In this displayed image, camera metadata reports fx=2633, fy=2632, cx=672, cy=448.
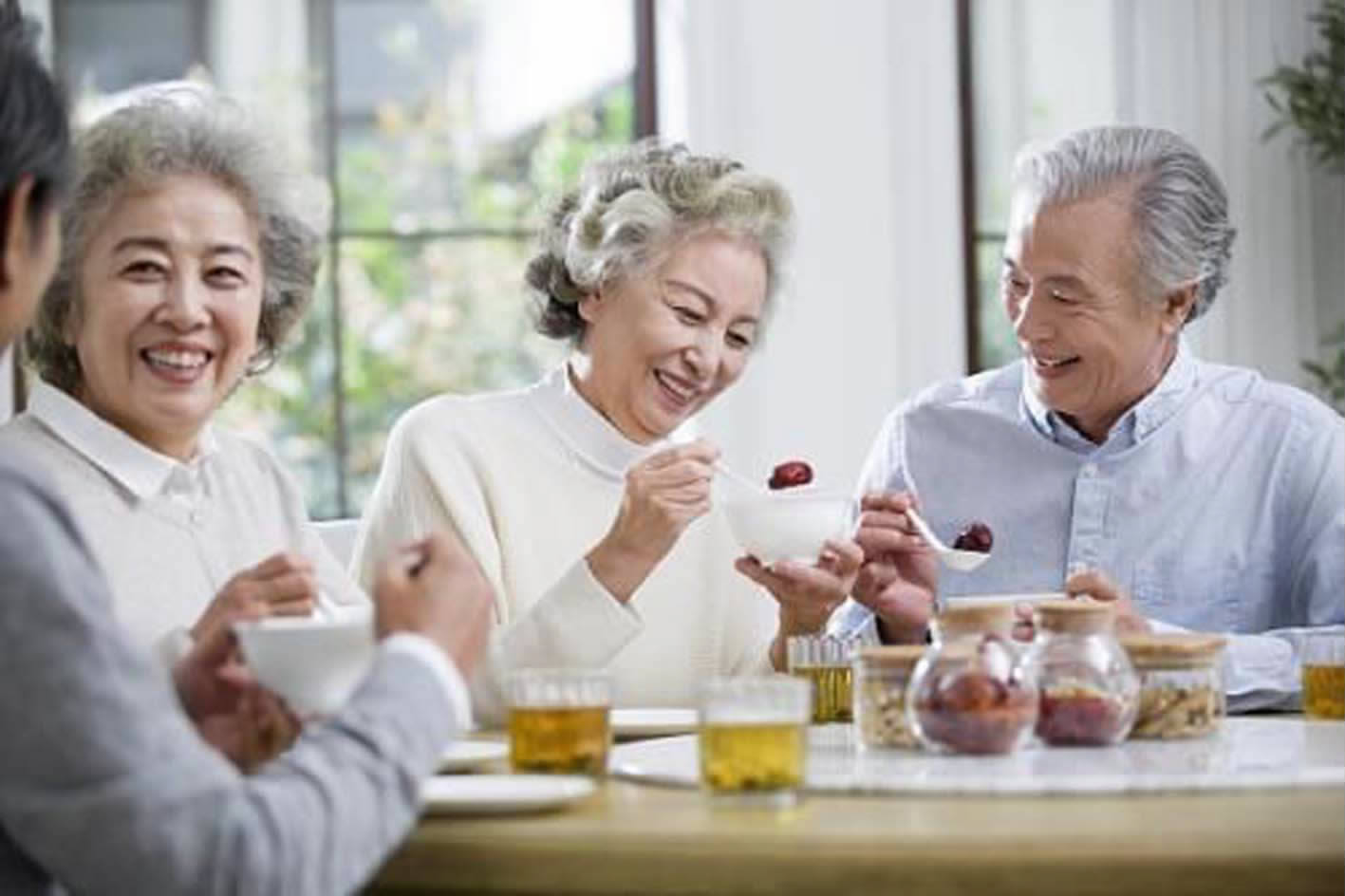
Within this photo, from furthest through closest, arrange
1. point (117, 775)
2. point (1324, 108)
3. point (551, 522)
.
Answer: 1. point (1324, 108)
2. point (551, 522)
3. point (117, 775)

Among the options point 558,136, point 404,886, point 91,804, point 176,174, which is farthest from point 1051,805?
point 558,136

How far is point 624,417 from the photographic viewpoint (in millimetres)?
3334

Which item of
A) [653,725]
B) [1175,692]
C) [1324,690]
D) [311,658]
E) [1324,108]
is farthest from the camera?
[1324,108]

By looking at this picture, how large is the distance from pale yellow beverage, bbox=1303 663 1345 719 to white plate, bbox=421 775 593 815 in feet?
3.13

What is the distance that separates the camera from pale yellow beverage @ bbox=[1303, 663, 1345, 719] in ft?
8.70

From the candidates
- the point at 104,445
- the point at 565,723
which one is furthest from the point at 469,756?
the point at 104,445

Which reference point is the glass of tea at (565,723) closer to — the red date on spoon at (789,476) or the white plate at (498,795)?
the white plate at (498,795)

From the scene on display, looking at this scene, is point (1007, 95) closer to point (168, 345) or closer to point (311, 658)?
point (168, 345)

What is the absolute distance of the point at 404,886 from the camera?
1.89 meters

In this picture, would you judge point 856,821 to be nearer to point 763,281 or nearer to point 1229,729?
point 1229,729

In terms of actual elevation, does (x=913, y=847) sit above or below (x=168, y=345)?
below

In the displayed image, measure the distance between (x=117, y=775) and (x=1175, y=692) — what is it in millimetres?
1096

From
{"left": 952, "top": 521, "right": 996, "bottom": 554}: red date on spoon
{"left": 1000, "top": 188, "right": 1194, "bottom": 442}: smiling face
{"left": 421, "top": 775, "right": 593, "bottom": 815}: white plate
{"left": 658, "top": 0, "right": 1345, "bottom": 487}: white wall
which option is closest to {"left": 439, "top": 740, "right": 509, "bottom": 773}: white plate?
{"left": 421, "top": 775, "right": 593, "bottom": 815}: white plate

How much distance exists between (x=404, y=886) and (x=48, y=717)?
14.8 inches
